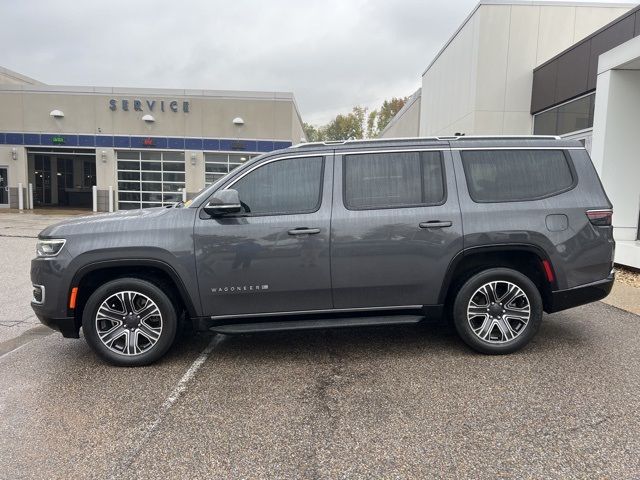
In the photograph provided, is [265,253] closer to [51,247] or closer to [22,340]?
[51,247]

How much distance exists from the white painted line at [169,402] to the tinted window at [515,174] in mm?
3033

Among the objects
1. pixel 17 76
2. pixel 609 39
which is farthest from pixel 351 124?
pixel 609 39

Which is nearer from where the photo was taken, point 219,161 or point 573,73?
point 573,73

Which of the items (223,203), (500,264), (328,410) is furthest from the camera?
(500,264)

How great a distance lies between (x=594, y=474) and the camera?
2.72m

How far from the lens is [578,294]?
4543mm

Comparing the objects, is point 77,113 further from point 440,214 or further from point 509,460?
point 509,460

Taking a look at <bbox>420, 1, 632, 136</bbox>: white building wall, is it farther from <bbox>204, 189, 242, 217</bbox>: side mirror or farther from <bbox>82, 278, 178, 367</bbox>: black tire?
<bbox>82, 278, 178, 367</bbox>: black tire

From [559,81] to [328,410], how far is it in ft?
45.0

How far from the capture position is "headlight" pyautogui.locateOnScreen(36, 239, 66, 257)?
14.0 feet

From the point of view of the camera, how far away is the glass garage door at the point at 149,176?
23.6 m

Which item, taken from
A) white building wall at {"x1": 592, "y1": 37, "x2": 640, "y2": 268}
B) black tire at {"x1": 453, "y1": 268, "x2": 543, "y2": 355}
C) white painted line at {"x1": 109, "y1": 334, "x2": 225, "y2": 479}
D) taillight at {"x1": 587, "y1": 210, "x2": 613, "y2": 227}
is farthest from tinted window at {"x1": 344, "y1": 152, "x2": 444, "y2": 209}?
white building wall at {"x1": 592, "y1": 37, "x2": 640, "y2": 268}

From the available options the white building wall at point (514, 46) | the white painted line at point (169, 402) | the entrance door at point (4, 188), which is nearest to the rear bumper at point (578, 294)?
the white painted line at point (169, 402)

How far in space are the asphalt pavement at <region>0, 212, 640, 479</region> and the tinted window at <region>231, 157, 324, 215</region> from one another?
1458 millimetres
